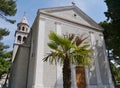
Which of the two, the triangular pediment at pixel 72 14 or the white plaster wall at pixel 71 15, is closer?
the triangular pediment at pixel 72 14

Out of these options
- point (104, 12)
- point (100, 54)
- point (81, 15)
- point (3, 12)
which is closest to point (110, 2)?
point (104, 12)

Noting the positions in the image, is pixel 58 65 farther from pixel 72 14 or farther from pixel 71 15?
pixel 72 14

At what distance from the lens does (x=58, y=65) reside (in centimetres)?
1292

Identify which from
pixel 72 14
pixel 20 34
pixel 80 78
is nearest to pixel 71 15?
pixel 72 14

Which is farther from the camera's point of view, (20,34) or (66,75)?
(20,34)

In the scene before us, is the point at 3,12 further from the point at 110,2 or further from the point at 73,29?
the point at 110,2

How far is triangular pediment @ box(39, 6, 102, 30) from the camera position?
15.4 meters

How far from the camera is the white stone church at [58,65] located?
1223 centimetres

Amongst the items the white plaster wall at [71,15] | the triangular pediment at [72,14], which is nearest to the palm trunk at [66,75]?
the triangular pediment at [72,14]

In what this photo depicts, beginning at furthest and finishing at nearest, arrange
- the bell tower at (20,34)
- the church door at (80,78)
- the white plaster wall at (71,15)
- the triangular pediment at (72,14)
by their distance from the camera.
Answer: the bell tower at (20,34)
the white plaster wall at (71,15)
the triangular pediment at (72,14)
the church door at (80,78)

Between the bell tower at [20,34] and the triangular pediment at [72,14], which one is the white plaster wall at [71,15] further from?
the bell tower at [20,34]

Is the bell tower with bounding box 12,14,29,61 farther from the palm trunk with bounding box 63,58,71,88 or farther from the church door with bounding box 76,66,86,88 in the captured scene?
the palm trunk with bounding box 63,58,71,88

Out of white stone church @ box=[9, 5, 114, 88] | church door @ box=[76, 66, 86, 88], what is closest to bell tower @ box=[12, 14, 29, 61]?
white stone church @ box=[9, 5, 114, 88]

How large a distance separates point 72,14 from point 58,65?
22.1 feet
